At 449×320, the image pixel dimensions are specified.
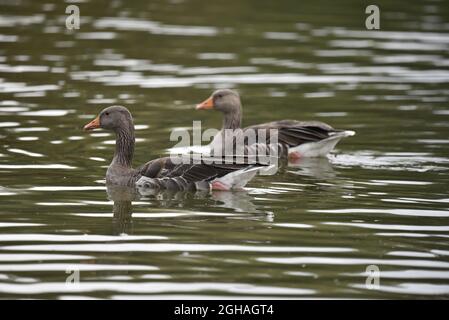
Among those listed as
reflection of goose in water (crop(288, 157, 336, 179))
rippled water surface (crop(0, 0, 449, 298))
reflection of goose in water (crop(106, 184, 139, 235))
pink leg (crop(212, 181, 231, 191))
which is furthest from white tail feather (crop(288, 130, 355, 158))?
reflection of goose in water (crop(106, 184, 139, 235))

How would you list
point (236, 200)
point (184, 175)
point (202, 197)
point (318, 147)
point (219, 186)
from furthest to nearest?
point (318, 147) → point (219, 186) → point (184, 175) → point (202, 197) → point (236, 200)

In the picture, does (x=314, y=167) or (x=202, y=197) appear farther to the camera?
(x=314, y=167)

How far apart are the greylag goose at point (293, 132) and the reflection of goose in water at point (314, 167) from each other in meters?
0.19

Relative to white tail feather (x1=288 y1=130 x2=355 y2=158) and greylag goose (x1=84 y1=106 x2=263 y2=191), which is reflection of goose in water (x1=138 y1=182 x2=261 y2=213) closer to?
greylag goose (x1=84 y1=106 x2=263 y2=191)

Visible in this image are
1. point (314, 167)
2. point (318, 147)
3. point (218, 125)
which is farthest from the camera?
point (218, 125)

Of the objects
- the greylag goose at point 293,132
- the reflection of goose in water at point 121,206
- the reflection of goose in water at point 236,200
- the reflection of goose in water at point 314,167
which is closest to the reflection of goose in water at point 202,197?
the reflection of goose in water at point 236,200

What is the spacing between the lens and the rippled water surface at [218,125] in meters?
11.0

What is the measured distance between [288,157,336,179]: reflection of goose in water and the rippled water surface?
74mm

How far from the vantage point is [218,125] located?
20.6 metres

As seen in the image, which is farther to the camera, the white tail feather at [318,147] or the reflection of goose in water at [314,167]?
the white tail feather at [318,147]

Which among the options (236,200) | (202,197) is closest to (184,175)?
(202,197)

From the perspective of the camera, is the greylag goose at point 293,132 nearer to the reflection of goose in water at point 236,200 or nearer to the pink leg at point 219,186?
the pink leg at point 219,186

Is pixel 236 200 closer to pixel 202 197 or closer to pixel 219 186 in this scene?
pixel 202 197

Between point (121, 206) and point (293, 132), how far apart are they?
197 inches
